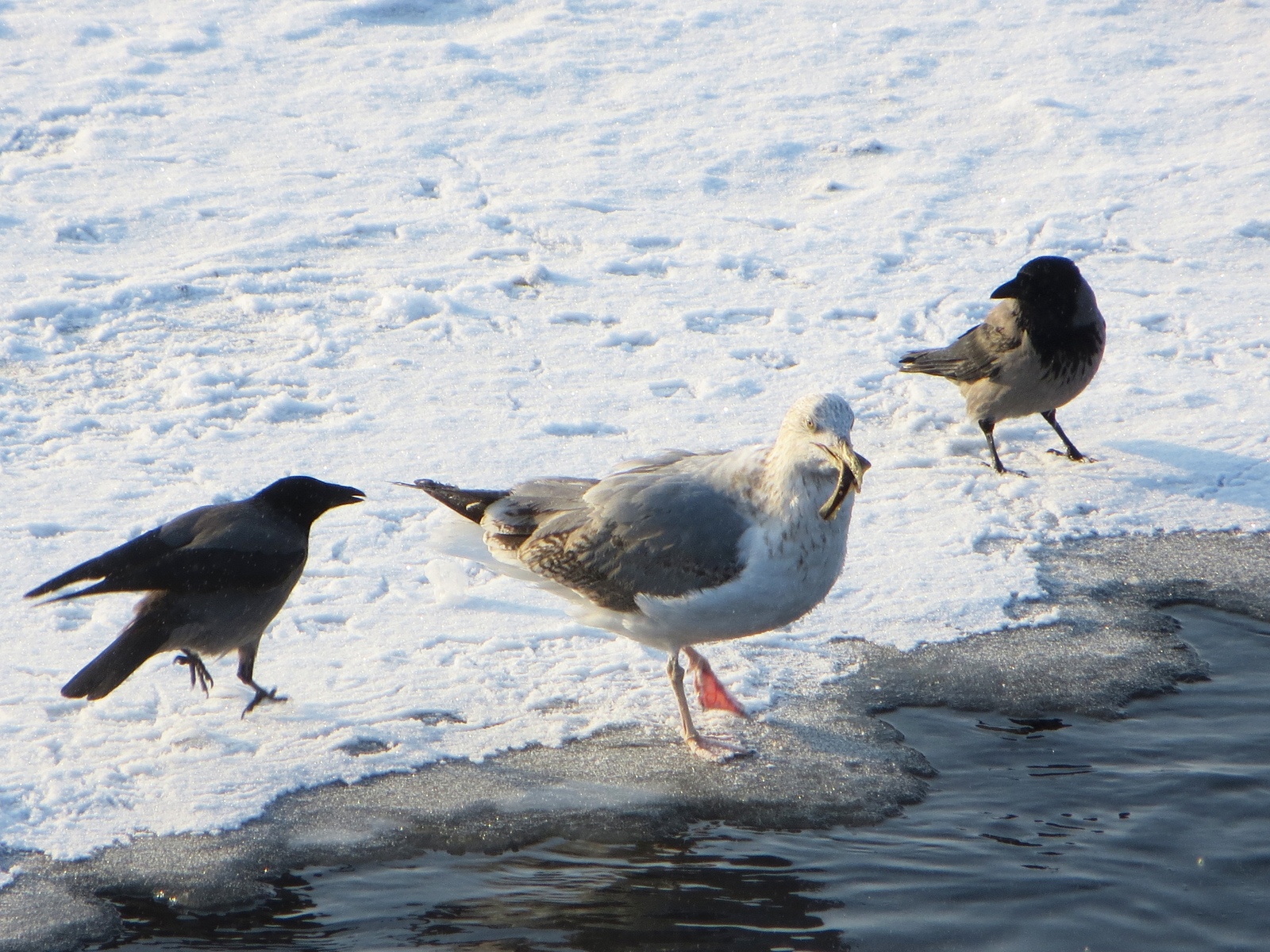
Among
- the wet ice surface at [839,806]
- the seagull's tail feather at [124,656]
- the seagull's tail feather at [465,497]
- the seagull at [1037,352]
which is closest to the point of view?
the wet ice surface at [839,806]

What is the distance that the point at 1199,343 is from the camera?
26.8ft

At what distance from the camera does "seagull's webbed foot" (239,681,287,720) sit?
4.84m

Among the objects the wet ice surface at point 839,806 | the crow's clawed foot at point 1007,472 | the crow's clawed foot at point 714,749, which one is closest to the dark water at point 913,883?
the wet ice surface at point 839,806

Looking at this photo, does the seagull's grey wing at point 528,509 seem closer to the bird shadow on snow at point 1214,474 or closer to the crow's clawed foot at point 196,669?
the crow's clawed foot at point 196,669

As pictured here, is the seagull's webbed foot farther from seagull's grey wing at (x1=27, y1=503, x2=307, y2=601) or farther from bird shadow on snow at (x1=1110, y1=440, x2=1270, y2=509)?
bird shadow on snow at (x1=1110, y1=440, x2=1270, y2=509)

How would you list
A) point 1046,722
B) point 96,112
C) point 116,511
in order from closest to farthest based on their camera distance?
point 1046,722 → point 116,511 → point 96,112

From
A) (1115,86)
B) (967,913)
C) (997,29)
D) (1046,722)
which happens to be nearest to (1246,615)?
(1046,722)

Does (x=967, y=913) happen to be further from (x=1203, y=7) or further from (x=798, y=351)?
(x=1203, y=7)

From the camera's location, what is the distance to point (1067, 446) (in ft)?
23.4

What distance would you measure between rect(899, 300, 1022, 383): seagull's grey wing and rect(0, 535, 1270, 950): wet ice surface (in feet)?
6.94

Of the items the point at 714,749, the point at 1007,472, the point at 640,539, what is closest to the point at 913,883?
the point at 714,749

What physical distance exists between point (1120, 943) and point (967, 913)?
429 mm

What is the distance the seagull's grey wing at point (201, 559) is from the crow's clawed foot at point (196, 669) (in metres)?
0.31

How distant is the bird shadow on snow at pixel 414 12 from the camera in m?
12.2
